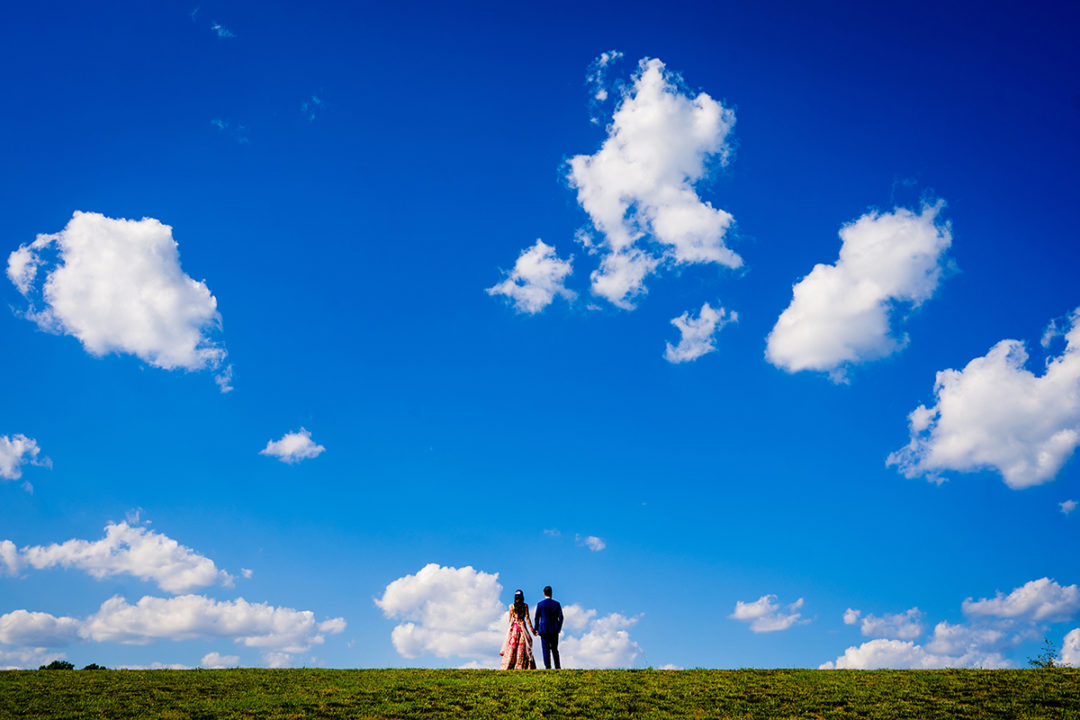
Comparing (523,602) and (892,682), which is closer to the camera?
(892,682)

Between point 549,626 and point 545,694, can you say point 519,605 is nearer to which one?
point 549,626

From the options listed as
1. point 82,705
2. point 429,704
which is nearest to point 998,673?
point 429,704

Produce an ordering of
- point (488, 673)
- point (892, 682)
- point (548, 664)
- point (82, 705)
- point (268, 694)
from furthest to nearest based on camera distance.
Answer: point (548, 664)
point (488, 673)
point (892, 682)
point (268, 694)
point (82, 705)

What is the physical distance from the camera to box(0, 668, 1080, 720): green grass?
20.5 metres

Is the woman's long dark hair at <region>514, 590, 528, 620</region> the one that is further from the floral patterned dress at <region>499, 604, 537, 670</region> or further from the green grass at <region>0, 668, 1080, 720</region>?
the green grass at <region>0, 668, 1080, 720</region>

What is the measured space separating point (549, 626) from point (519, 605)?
1.51 meters

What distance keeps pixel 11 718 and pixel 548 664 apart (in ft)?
59.3

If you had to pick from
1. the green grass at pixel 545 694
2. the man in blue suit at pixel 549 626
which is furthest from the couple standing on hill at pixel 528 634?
the green grass at pixel 545 694

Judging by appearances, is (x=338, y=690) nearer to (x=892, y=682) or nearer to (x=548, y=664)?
(x=548, y=664)

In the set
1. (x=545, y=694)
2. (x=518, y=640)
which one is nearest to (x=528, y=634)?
(x=518, y=640)

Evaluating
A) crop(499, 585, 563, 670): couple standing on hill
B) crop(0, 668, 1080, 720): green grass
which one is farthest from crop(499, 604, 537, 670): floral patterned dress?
crop(0, 668, 1080, 720): green grass

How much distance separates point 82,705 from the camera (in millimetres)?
20734

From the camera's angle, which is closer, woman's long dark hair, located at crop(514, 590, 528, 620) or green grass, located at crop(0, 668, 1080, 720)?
green grass, located at crop(0, 668, 1080, 720)

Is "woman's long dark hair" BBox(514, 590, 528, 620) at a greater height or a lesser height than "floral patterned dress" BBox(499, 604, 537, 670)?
greater
